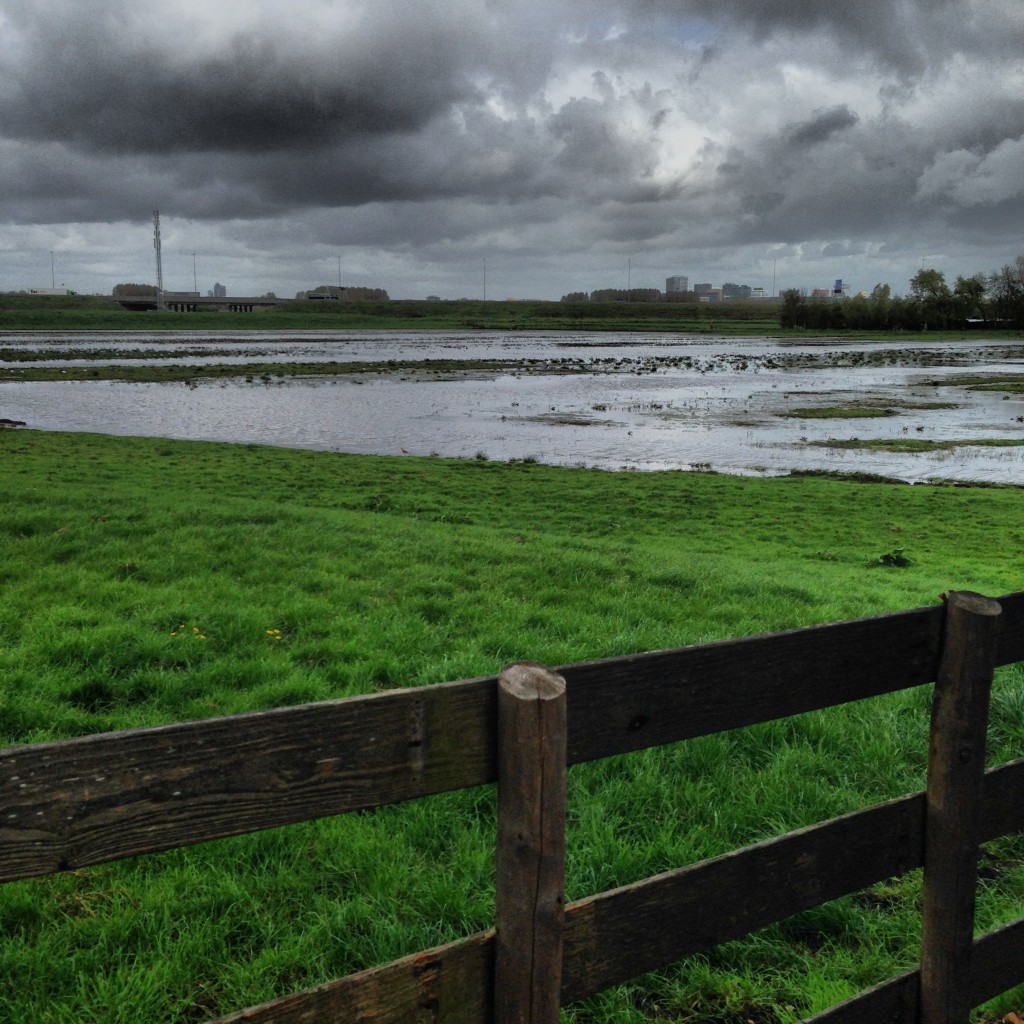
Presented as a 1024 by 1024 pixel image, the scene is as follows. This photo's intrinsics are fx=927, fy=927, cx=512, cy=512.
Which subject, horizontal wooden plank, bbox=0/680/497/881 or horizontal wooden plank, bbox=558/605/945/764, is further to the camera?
horizontal wooden plank, bbox=558/605/945/764

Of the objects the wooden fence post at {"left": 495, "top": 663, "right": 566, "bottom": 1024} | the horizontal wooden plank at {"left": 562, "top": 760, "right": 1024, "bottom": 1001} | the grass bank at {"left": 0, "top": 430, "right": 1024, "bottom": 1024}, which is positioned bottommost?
the grass bank at {"left": 0, "top": 430, "right": 1024, "bottom": 1024}

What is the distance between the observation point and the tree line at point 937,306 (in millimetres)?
156375

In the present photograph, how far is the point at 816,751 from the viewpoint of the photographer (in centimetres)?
577

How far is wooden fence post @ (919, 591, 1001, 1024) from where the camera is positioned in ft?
9.53

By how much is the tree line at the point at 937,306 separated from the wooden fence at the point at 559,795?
17419cm

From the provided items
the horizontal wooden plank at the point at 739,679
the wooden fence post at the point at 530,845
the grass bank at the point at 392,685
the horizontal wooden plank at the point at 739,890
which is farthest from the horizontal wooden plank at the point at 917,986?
the wooden fence post at the point at 530,845

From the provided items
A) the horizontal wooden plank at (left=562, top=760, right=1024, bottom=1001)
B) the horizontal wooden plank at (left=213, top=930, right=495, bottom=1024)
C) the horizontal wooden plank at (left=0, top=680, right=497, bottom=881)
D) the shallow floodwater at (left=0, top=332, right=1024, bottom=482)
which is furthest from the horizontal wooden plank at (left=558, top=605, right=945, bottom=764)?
the shallow floodwater at (left=0, top=332, right=1024, bottom=482)

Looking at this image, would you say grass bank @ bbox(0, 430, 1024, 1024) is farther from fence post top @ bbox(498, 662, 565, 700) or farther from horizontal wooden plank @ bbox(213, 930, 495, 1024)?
fence post top @ bbox(498, 662, 565, 700)

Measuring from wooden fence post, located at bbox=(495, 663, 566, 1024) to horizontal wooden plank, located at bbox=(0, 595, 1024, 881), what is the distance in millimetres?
72

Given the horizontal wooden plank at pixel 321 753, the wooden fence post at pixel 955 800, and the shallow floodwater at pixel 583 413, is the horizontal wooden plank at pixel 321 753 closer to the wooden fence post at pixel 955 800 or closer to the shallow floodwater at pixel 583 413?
the wooden fence post at pixel 955 800

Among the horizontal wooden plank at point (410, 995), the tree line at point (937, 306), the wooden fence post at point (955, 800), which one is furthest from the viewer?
the tree line at point (937, 306)

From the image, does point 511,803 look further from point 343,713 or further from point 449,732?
point 343,713

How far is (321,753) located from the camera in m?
2.05

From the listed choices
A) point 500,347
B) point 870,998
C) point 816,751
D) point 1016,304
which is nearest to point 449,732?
point 870,998
